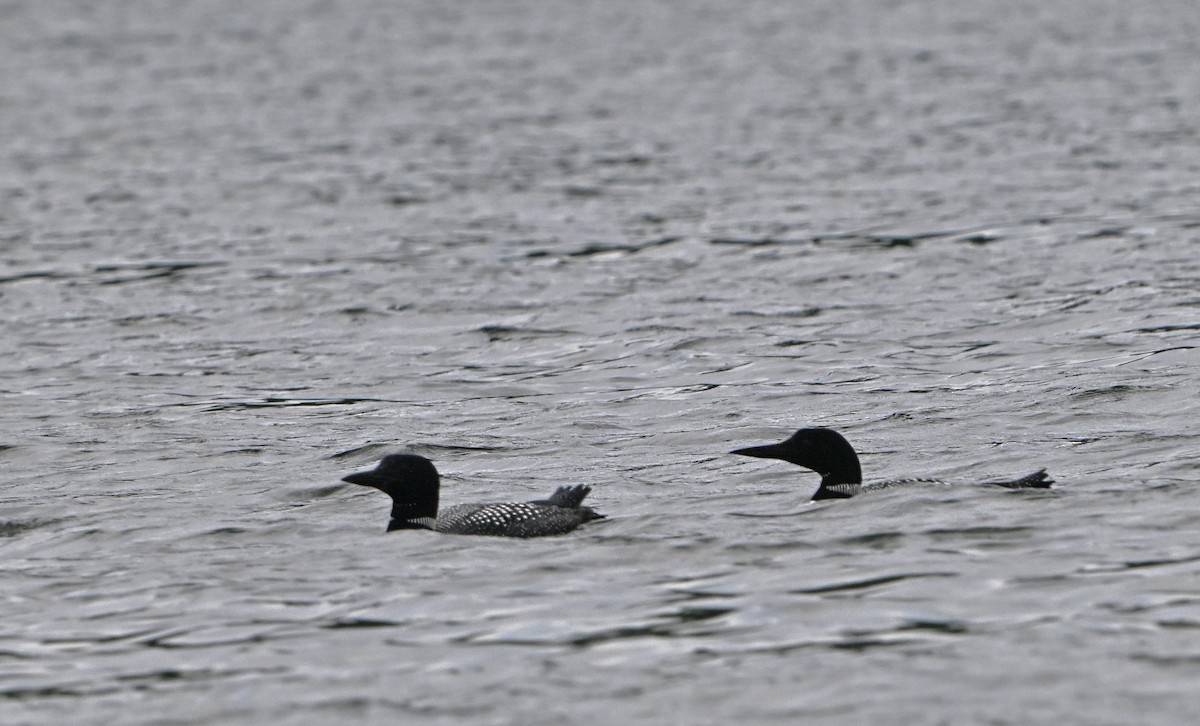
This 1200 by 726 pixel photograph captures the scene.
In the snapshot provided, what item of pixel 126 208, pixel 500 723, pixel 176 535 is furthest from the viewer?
pixel 126 208

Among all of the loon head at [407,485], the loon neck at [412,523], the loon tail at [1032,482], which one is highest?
the loon head at [407,485]

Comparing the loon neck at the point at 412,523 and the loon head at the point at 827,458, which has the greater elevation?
the loon head at the point at 827,458

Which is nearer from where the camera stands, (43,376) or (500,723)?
(500,723)

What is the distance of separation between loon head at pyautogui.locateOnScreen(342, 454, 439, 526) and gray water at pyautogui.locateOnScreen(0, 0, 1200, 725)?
0.23 meters

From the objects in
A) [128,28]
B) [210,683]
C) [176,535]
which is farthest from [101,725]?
[128,28]

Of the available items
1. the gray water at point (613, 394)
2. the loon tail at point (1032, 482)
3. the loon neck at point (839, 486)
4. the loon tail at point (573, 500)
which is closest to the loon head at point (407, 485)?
the gray water at point (613, 394)

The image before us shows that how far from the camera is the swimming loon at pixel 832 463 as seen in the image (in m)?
12.1

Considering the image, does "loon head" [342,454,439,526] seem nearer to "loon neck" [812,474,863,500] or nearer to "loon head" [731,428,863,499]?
"loon head" [731,428,863,499]

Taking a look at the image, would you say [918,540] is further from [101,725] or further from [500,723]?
[101,725]

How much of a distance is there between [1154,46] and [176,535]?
109 ft

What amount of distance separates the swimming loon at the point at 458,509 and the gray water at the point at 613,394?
0.16 meters

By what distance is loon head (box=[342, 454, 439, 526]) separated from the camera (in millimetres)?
11828

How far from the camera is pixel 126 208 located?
2731cm

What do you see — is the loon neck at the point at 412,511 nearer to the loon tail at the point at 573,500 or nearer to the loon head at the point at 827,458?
the loon tail at the point at 573,500
